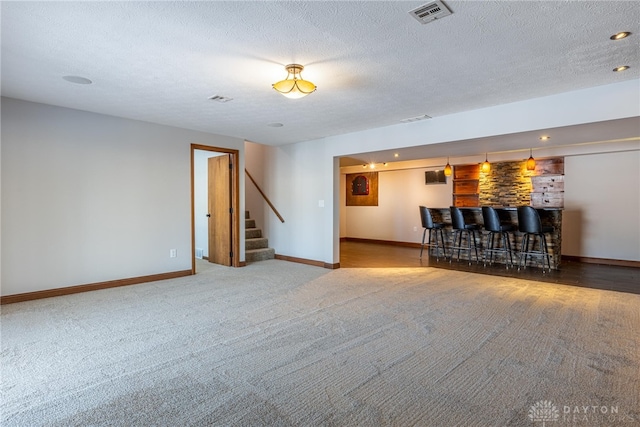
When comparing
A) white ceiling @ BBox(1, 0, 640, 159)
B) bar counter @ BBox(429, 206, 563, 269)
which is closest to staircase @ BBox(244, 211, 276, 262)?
white ceiling @ BBox(1, 0, 640, 159)

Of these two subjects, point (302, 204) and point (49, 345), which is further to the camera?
point (302, 204)

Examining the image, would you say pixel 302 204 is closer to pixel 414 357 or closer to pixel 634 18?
pixel 414 357

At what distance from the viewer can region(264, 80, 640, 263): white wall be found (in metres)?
3.66

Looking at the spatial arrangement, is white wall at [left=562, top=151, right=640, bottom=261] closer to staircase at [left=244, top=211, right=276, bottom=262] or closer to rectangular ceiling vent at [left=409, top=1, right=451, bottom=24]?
staircase at [left=244, top=211, right=276, bottom=262]

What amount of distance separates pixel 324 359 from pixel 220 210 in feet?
15.5

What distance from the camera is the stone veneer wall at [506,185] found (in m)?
7.54

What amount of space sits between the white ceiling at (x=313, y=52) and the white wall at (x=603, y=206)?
13.2 feet

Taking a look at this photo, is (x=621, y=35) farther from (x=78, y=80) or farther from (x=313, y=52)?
(x=78, y=80)

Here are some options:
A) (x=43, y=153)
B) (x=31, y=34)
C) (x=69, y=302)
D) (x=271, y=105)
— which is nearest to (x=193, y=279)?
(x=69, y=302)

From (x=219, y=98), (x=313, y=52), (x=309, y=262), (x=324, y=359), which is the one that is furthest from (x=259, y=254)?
(x=313, y=52)

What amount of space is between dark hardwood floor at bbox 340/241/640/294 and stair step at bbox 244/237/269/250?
1.74 meters

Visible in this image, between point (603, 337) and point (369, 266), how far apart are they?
12.4ft

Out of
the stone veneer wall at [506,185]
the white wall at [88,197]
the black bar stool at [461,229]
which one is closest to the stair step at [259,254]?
the white wall at [88,197]

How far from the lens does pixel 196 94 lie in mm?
3824
